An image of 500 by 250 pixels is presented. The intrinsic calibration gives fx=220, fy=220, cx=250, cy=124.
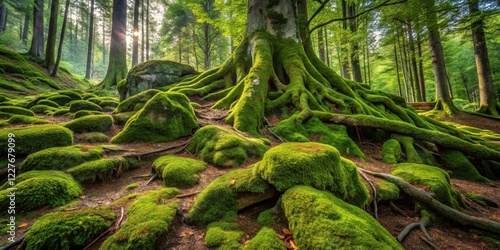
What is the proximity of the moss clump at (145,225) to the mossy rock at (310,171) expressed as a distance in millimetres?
1154

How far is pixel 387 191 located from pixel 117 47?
17335 millimetres

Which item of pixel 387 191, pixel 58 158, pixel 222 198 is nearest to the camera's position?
pixel 222 198

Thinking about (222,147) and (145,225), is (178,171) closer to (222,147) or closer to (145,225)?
(222,147)

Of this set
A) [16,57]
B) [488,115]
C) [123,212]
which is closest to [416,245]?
[123,212]

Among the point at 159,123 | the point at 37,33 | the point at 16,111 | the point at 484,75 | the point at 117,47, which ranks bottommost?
the point at 159,123

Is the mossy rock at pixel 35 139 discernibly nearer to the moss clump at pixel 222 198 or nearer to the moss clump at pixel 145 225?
the moss clump at pixel 145 225

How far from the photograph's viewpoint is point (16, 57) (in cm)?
1425

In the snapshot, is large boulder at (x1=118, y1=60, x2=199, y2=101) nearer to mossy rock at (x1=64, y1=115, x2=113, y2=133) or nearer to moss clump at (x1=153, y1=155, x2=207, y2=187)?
mossy rock at (x1=64, y1=115, x2=113, y2=133)

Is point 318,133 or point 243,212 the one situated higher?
point 318,133

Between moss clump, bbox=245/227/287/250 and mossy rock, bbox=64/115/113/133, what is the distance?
5.05m

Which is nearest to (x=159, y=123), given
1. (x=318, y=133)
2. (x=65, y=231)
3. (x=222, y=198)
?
(x=222, y=198)

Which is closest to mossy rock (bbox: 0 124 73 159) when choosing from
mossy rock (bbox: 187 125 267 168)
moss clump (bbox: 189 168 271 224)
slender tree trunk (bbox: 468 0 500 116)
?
mossy rock (bbox: 187 125 267 168)

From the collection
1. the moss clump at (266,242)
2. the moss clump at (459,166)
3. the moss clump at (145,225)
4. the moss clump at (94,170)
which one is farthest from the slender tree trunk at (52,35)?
the moss clump at (459,166)

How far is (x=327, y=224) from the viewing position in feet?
6.19
